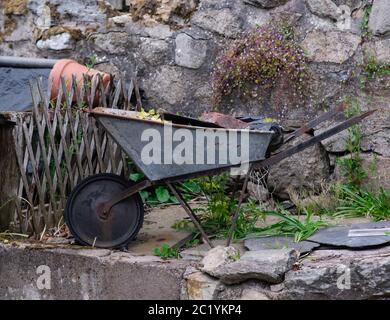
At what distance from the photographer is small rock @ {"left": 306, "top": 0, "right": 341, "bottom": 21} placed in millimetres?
5062

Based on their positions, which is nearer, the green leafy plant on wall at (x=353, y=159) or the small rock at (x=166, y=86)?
the green leafy plant on wall at (x=353, y=159)

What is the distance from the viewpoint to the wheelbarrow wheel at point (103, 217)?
4176 mm

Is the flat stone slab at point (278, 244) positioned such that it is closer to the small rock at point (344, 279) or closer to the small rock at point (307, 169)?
the small rock at point (344, 279)

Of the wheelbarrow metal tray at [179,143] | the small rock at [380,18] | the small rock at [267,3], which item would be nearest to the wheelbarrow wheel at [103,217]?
the wheelbarrow metal tray at [179,143]

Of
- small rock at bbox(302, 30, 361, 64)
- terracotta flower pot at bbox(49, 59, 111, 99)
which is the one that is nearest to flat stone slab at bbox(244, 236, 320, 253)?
small rock at bbox(302, 30, 361, 64)

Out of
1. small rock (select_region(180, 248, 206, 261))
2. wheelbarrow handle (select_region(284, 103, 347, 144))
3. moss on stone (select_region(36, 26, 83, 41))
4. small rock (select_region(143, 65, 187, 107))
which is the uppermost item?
moss on stone (select_region(36, 26, 83, 41))

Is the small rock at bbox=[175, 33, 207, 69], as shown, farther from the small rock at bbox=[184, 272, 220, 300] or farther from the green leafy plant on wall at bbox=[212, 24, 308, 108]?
the small rock at bbox=[184, 272, 220, 300]

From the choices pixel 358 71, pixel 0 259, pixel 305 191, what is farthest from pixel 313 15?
pixel 0 259

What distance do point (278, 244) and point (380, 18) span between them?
1968 millimetres

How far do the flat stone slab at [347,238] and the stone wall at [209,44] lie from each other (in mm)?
922

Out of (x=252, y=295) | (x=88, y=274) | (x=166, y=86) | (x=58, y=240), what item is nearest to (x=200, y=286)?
(x=252, y=295)

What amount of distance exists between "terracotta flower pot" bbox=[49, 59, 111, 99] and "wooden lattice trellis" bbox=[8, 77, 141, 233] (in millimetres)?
163

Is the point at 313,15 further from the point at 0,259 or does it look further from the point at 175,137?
the point at 0,259

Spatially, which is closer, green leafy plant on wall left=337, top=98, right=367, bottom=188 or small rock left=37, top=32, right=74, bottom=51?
green leafy plant on wall left=337, top=98, right=367, bottom=188
